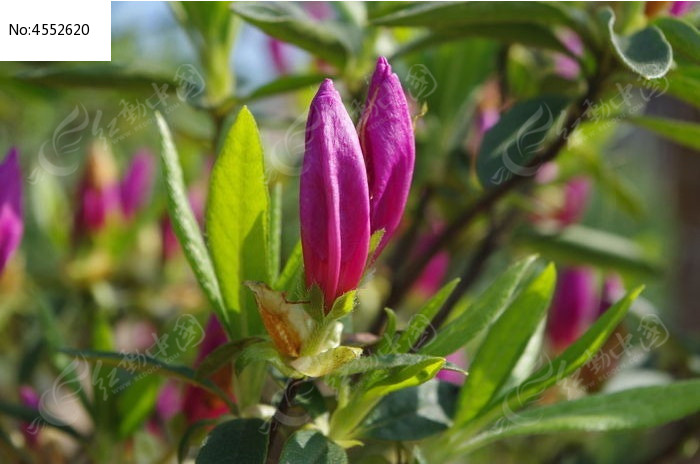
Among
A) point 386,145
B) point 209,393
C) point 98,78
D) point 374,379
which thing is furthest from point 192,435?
point 98,78

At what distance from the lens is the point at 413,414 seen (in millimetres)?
654

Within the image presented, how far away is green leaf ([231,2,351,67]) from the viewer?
74 cm

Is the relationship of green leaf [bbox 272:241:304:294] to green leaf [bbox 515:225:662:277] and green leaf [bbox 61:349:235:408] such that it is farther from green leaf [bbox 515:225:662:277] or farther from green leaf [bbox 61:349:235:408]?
green leaf [bbox 515:225:662:277]

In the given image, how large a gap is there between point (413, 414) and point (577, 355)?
0.13 m

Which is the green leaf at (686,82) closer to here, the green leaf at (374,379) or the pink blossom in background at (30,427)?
the green leaf at (374,379)

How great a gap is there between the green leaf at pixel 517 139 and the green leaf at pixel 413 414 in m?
0.18

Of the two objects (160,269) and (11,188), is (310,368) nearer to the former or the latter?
(11,188)

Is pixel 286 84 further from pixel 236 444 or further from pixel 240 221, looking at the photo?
pixel 236 444

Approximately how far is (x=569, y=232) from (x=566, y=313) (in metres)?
0.12

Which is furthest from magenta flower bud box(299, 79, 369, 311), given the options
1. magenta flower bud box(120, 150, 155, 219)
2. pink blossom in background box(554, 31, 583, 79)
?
magenta flower bud box(120, 150, 155, 219)

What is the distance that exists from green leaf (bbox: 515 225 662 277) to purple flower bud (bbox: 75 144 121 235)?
541 millimetres

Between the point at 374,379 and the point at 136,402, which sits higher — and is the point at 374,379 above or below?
above

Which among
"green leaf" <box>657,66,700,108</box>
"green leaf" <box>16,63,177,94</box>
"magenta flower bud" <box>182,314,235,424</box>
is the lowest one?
"magenta flower bud" <box>182,314,235,424</box>

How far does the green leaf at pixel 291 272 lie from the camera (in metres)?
0.61
